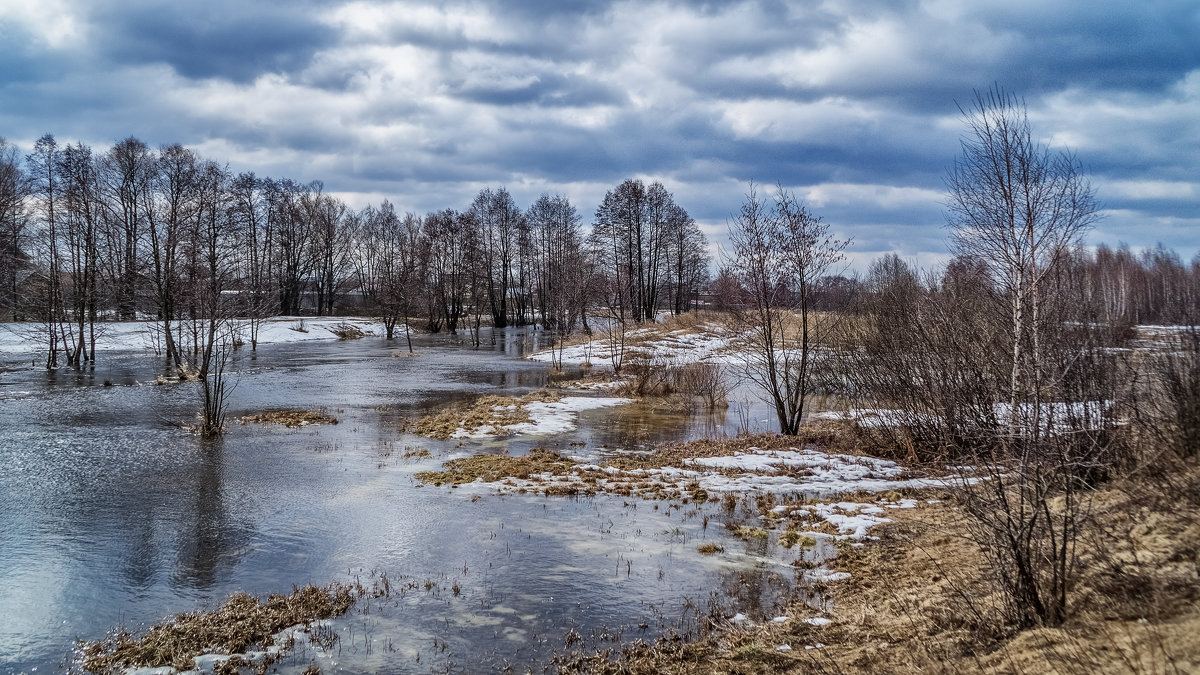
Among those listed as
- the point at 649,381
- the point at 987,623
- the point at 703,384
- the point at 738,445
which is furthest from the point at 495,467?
the point at 649,381

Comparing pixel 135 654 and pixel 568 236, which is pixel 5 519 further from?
pixel 568 236

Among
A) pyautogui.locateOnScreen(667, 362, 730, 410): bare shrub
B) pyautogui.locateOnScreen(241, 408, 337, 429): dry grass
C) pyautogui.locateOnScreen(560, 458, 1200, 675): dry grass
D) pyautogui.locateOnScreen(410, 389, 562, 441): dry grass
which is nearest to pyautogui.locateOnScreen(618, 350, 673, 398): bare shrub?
pyautogui.locateOnScreen(667, 362, 730, 410): bare shrub

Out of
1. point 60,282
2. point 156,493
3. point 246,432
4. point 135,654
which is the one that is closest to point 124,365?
point 60,282

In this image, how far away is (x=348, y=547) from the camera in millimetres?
8477

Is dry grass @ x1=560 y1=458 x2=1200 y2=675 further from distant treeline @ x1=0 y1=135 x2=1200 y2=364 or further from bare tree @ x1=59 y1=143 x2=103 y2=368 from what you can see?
bare tree @ x1=59 y1=143 x2=103 y2=368

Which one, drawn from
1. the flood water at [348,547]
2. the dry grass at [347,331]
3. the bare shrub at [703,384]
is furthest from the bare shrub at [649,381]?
the dry grass at [347,331]

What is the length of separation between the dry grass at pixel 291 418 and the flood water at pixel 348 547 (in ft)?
2.08

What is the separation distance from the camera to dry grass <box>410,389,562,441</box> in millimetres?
16766

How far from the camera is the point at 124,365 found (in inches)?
1236

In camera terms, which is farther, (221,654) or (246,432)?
(246,432)

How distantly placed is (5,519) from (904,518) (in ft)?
43.9

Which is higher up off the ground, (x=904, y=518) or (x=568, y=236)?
(x=568, y=236)

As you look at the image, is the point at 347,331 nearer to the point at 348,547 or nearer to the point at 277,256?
the point at 277,256

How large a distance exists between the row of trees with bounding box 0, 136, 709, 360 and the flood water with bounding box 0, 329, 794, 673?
6.87m
